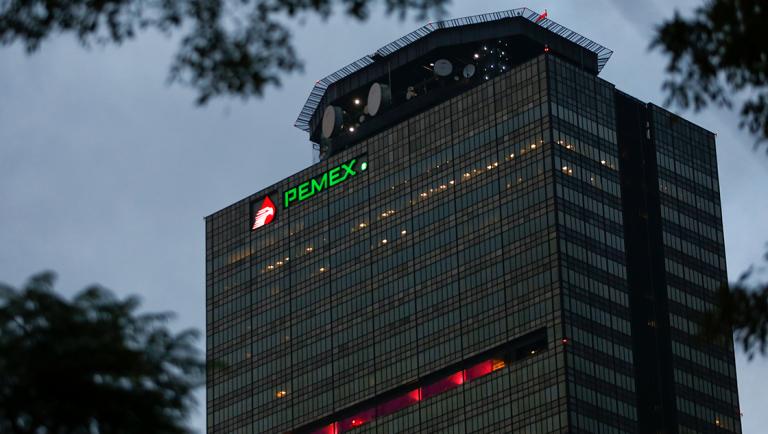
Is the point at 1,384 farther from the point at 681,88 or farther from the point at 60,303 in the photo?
the point at 681,88

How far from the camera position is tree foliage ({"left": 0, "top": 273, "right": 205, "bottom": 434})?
46375 mm

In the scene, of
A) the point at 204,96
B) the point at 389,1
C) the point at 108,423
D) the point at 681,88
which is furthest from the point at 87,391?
the point at 681,88

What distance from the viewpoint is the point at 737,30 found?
46.5m

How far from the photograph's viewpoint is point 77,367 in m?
46.3

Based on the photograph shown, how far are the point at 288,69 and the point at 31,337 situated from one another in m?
9.08

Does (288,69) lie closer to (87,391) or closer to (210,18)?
(210,18)

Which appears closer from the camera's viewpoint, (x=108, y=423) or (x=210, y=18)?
(x=210, y=18)

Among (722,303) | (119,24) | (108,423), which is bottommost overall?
(108,423)

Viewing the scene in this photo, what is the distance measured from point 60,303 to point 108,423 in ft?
9.81

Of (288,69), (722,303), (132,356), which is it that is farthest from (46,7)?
(722,303)

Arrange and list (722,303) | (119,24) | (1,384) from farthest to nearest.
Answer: (722,303) < (1,384) < (119,24)

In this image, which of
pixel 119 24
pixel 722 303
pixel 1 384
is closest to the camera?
pixel 119 24

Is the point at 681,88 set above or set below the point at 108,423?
above

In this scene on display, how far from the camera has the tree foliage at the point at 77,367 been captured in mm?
46375
